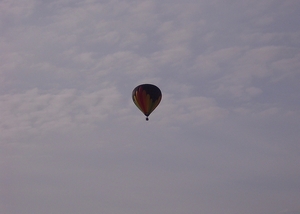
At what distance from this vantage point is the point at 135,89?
11494 cm

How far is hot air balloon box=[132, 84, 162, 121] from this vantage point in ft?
374

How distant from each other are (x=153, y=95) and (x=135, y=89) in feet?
8.62

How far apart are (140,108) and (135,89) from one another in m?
2.59

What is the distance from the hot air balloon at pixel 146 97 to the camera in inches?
4488

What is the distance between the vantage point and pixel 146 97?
114m

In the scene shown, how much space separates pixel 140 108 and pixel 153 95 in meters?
2.51

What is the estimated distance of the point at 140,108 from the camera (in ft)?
377
